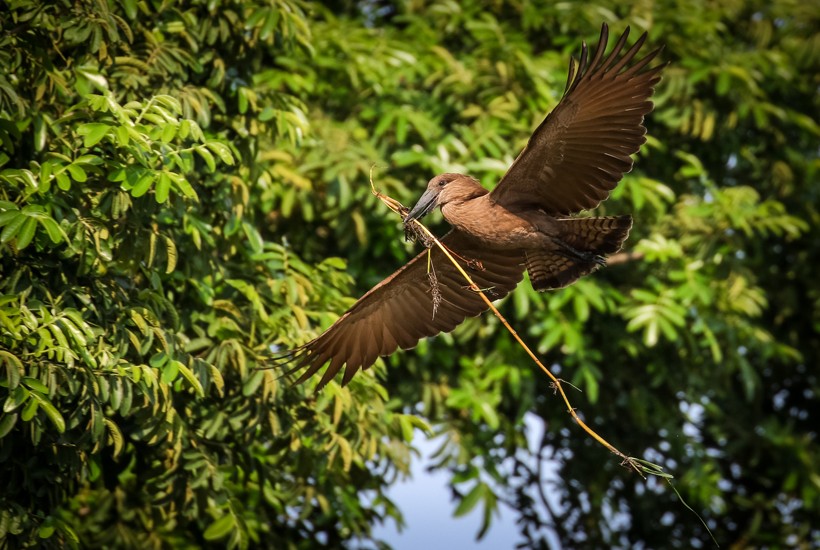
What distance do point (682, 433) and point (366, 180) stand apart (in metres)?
2.45

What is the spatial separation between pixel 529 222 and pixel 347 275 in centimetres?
101

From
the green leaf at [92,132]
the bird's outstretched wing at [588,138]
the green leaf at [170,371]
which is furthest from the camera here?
the bird's outstretched wing at [588,138]

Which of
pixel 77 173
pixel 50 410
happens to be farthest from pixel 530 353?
pixel 77 173

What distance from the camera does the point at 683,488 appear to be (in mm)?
6164

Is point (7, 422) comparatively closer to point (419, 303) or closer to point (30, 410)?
point (30, 410)

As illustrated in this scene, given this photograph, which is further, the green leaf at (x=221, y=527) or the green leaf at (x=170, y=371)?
the green leaf at (x=221, y=527)

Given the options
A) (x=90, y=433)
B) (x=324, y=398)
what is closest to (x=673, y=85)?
(x=324, y=398)

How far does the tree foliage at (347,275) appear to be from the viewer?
135 inches

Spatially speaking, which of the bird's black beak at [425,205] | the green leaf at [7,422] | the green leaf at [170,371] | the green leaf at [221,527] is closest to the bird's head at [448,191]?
the bird's black beak at [425,205]

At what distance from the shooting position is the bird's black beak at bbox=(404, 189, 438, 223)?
3.78 m

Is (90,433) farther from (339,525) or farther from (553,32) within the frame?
(553,32)

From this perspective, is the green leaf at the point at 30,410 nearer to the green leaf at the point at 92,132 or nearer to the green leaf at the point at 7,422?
the green leaf at the point at 7,422

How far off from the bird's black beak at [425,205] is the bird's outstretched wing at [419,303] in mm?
226

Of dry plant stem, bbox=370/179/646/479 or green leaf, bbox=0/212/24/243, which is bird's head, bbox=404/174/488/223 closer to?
dry plant stem, bbox=370/179/646/479
